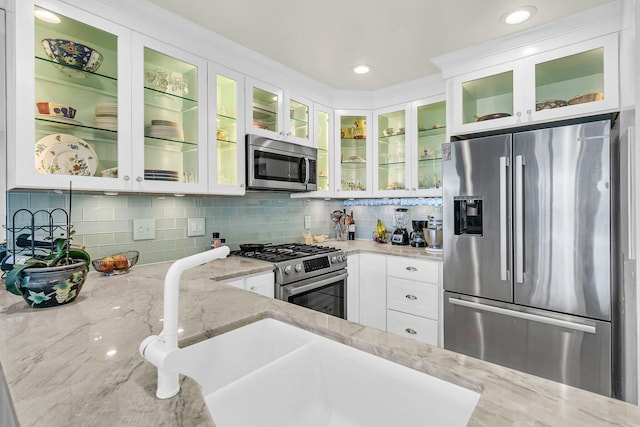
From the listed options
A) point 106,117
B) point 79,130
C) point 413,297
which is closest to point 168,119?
point 106,117

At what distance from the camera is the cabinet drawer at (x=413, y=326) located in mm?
2487

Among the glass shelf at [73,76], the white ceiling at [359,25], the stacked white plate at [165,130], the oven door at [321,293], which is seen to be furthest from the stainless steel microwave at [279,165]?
the glass shelf at [73,76]

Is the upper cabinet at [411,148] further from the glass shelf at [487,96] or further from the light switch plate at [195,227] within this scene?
the light switch plate at [195,227]

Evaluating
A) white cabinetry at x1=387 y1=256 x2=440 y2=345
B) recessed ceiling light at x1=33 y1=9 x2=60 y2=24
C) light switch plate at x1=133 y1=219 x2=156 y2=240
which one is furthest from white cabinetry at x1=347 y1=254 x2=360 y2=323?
recessed ceiling light at x1=33 y1=9 x2=60 y2=24

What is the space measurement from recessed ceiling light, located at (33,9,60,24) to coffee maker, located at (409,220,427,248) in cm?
282

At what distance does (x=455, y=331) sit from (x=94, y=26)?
9.25 feet

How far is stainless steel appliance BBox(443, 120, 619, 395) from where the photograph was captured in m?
1.78

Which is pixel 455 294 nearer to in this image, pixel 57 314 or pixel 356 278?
pixel 356 278

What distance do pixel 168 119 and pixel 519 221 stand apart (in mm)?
2246

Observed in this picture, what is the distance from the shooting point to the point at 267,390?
2.97ft

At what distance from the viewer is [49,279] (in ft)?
3.60

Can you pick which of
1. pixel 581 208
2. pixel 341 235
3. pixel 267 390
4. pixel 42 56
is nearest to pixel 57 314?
pixel 267 390

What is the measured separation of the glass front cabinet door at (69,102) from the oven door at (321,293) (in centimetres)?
119

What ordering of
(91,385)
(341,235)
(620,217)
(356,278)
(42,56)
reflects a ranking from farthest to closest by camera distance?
1. (341,235)
2. (356,278)
3. (620,217)
4. (42,56)
5. (91,385)
